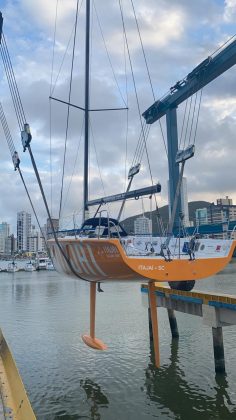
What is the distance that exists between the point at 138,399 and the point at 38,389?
8.63 feet

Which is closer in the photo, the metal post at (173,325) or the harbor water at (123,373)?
the harbor water at (123,373)

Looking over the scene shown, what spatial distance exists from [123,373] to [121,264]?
4.82 metres

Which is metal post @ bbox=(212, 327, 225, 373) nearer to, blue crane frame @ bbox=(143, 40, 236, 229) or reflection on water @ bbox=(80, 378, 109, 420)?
reflection on water @ bbox=(80, 378, 109, 420)

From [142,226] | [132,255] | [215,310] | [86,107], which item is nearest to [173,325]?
[215,310]

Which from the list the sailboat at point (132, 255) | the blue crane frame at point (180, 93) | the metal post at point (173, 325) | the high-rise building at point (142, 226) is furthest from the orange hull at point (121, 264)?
the blue crane frame at point (180, 93)

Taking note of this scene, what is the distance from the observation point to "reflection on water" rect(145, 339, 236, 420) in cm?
871

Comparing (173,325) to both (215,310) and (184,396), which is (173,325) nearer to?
(215,310)

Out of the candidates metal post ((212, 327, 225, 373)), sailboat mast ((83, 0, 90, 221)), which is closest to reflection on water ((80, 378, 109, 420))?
metal post ((212, 327, 225, 373))

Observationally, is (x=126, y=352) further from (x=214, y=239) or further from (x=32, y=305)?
(x=32, y=305)

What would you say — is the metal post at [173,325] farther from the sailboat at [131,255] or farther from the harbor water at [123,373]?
the sailboat at [131,255]

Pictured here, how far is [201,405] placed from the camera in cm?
902

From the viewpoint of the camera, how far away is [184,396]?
958cm

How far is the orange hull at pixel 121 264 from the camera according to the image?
8.02 meters

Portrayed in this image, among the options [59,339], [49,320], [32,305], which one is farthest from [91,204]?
[32,305]
